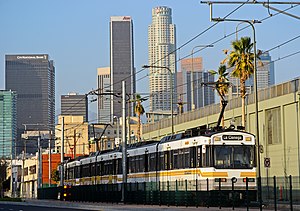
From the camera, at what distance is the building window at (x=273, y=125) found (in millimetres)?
60594

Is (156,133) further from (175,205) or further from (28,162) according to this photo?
(28,162)

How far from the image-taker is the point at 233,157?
4169 cm

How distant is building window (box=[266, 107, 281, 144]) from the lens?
60.6m

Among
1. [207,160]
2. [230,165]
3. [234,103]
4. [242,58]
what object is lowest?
[230,165]

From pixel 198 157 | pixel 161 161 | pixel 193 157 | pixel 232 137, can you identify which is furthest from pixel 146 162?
pixel 232 137

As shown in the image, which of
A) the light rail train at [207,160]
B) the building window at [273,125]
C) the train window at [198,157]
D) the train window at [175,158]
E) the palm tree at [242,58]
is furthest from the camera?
the palm tree at [242,58]

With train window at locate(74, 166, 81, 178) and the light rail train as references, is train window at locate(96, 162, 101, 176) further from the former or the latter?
the light rail train

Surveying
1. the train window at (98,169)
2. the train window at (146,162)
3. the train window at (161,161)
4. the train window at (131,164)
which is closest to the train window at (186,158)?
the train window at (161,161)

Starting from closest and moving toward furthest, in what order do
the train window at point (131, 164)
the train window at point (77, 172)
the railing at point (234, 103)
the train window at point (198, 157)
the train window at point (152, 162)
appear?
the train window at point (198, 157) → the train window at point (152, 162) → the train window at point (131, 164) → the railing at point (234, 103) → the train window at point (77, 172)

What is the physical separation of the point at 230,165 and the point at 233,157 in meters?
0.47

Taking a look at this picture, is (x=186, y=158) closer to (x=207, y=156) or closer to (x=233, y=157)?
(x=207, y=156)

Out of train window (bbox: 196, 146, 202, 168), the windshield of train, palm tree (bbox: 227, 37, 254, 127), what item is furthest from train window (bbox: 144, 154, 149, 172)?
palm tree (bbox: 227, 37, 254, 127)

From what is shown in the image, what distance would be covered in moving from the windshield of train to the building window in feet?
62.0

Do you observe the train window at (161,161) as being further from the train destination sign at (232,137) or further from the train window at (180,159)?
the train destination sign at (232,137)
